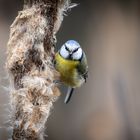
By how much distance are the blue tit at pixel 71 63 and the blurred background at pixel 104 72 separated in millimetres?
1080

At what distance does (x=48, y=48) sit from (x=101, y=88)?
1.79 m

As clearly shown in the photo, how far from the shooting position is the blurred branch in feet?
5.54

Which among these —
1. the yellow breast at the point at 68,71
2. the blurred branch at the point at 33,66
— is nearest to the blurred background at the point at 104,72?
the yellow breast at the point at 68,71

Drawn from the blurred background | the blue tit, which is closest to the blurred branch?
the blue tit

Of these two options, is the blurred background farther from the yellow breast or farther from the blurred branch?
the blurred branch

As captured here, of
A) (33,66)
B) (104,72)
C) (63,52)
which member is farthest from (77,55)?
(104,72)

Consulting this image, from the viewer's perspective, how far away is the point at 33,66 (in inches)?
68.3

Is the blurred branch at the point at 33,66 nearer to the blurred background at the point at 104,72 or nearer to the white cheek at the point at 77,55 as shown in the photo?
the white cheek at the point at 77,55

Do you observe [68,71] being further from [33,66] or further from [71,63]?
[33,66]

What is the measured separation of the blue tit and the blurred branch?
0.31 meters

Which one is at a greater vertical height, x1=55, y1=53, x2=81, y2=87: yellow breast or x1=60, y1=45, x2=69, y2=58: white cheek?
x1=60, y1=45, x2=69, y2=58: white cheek

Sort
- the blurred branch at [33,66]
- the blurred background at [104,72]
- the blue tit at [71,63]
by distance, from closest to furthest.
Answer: the blurred branch at [33,66]
the blue tit at [71,63]
the blurred background at [104,72]

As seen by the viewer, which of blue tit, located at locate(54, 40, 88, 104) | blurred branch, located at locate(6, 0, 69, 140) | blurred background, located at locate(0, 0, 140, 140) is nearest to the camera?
blurred branch, located at locate(6, 0, 69, 140)

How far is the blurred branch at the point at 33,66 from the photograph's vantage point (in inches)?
66.5
